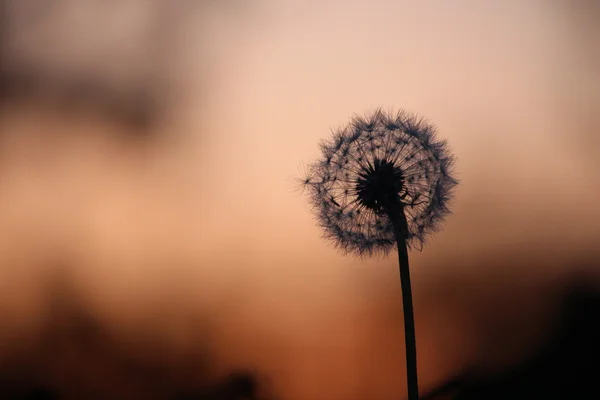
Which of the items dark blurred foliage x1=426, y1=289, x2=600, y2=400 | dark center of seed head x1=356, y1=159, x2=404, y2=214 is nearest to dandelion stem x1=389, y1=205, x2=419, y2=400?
dark center of seed head x1=356, y1=159, x2=404, y2=214

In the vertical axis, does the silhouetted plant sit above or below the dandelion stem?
above

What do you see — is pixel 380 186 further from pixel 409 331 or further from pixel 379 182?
pixel 409 331

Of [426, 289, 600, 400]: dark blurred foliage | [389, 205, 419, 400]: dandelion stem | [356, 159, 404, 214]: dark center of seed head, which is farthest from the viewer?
[426, 289, 600, 400]: dark blurred foliage

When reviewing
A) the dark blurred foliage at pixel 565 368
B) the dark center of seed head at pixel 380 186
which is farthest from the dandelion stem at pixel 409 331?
the dark blurred foliage at pixel 565 368

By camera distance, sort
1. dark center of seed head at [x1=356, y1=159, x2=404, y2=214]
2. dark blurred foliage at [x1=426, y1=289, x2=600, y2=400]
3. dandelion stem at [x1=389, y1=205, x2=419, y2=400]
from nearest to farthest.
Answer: dandelion stem at [x1=389, y1=205, x2=419, y2=400], dark center of seed head at [x1=356, y1=159, x2=404, y2=214], dark blurred foliage at [x1=426, y1=289, x2=600, y2=400]

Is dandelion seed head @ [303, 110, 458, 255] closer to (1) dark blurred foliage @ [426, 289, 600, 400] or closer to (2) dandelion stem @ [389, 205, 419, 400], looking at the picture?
(2) dandelion stem @ [389, 205, 419, 400]

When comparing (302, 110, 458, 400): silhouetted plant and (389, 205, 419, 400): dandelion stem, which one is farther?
(302, 110, 458, 400): silhouetted plant

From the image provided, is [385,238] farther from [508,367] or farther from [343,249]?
[508,367]

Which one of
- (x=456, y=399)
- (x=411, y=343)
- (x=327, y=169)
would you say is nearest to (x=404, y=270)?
(x=411, y=343)
